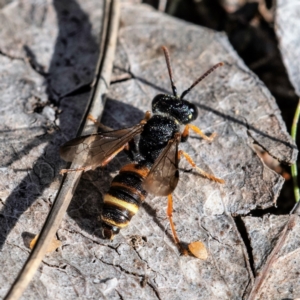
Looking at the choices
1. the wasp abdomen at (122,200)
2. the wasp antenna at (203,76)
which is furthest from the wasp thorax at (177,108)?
the wasp abdomen at (122,200)

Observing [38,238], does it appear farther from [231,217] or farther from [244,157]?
[244,157]

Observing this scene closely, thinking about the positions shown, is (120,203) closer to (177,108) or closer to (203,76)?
(177,108)

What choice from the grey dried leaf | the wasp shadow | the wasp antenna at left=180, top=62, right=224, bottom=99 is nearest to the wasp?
the wasp antenna at left=180, top=62, right=224, bottom=99

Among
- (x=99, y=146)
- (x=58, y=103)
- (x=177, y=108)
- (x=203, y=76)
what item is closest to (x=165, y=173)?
(x=99, y=146)

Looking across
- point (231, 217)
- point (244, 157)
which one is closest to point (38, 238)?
point (231, 217)

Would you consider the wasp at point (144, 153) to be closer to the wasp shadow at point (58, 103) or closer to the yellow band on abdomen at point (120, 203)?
the yellow band on abdomen at point (120, 203)

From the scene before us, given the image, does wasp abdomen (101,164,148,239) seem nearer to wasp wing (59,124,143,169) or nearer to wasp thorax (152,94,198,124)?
wasp wing (59,124,143,169)
